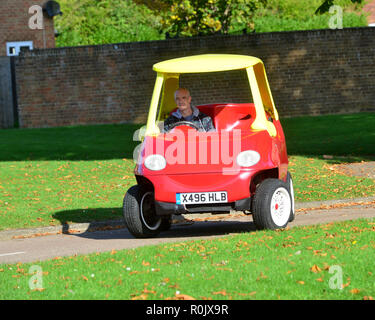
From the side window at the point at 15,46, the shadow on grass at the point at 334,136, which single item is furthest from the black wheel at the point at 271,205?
the side window at the point at 15,46

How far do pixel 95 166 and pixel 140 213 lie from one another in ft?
25.1

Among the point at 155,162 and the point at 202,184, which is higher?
the point at 155,162

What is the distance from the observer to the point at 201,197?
32.1 ft

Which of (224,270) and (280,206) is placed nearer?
(224,270)

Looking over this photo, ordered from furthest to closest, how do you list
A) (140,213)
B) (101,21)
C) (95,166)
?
1. (101,21)
2. (95,166)
3. (140,213)

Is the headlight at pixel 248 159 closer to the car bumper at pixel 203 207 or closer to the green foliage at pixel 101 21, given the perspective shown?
the car bumper at pixel 203 207

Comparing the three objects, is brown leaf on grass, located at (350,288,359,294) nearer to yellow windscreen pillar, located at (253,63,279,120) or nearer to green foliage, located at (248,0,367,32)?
yellow windscreen pillar, located at (253,63,279,120)

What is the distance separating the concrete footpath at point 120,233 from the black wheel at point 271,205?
79cm

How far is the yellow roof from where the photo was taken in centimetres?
1019

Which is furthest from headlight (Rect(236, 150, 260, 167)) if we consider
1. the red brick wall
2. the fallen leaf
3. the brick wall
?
the red brick wall

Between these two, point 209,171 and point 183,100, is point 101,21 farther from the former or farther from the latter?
point 209,171

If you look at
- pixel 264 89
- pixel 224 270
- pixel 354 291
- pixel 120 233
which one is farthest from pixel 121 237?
pixel 354 291

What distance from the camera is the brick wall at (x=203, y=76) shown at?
27453 millimetres
